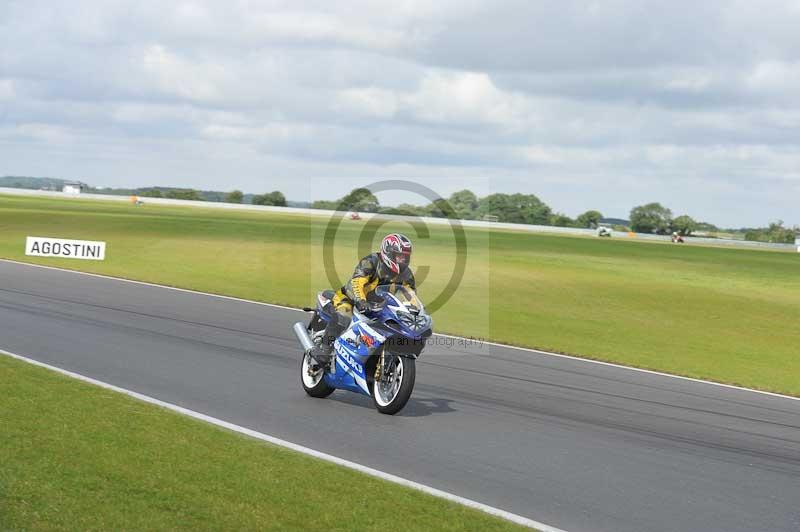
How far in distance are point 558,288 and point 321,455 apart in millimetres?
25620

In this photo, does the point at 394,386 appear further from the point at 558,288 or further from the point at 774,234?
the point at 774,234

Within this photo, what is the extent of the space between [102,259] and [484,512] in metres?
31.4

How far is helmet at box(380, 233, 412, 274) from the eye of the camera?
10.7 metres

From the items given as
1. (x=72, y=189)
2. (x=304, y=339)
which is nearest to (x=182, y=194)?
(x=72, y=189)

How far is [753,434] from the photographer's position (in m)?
11.2

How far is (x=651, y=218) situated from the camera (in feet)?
609

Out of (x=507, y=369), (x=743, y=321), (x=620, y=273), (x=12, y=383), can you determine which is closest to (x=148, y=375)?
(x=12, y=383)

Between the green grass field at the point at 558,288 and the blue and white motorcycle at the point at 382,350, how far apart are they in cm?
724

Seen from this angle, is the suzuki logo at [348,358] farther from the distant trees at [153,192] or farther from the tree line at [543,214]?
the distant trees at [153,192]

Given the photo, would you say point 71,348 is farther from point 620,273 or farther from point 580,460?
point 620,273

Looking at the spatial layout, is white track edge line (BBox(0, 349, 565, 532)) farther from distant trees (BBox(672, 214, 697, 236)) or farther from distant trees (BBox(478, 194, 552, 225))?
distant trees (BBox(672, 214, 697, 236))

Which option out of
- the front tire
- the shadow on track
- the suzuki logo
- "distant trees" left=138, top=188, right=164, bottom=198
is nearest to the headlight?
the suzuki logo

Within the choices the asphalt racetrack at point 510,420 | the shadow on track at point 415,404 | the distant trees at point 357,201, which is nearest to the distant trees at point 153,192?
the distant trees at point 357,201

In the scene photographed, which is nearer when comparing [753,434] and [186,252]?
[753,434]
